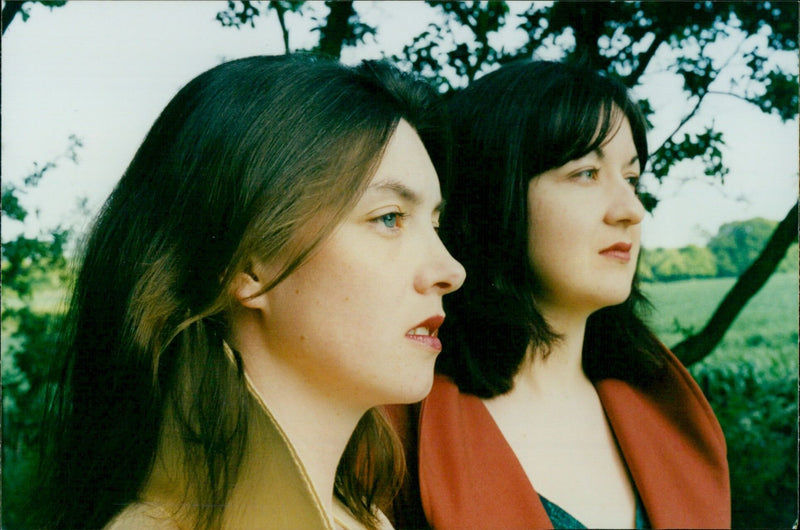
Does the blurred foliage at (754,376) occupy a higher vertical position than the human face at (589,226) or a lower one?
lower

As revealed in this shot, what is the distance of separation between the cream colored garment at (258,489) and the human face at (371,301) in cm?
9

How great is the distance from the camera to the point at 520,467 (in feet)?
3.29

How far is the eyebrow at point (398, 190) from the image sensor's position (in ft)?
2.90

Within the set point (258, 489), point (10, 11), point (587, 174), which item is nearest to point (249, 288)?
point (258, 489)

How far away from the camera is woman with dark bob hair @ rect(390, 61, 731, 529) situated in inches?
39.6

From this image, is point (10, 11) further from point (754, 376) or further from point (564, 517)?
point (754, 376)

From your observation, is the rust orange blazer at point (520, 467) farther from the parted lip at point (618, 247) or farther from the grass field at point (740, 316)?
the parted lip at point (618, 247)

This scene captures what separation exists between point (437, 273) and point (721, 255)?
0.56 metres

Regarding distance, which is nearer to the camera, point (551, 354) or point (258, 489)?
point (258, 489)

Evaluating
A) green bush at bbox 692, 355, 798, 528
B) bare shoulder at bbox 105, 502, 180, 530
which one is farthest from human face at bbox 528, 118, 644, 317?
bare shoulder at bbox 105, 502, 180, 530

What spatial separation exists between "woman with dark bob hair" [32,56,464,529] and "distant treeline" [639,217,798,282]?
17.7 inches

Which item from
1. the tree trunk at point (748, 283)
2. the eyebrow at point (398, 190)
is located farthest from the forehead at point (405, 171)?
the tree trunk at point (748, 283)

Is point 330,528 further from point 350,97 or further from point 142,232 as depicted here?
point 350,97

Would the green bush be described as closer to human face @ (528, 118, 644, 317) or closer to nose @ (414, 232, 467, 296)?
human face @ (528, 118, 644, 317)
